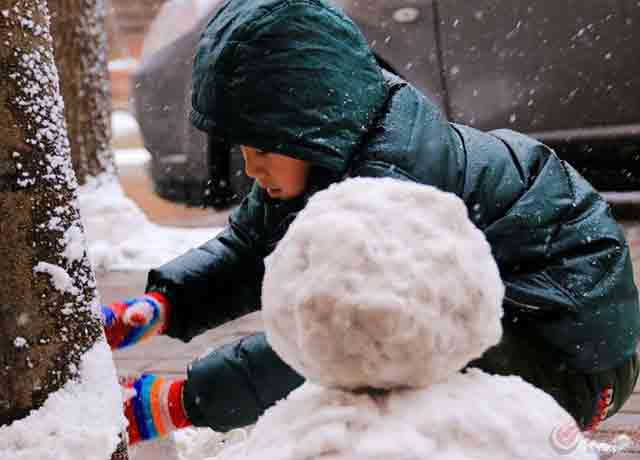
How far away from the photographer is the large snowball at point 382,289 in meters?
1.16

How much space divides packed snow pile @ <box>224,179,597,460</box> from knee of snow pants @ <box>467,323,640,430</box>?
946mm

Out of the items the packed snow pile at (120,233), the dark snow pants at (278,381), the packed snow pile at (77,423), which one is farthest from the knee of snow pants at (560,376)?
the packed snow pile at (120,233)

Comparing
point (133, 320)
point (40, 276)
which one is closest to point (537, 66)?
point (133, 320)

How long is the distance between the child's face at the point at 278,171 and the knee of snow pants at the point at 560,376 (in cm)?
58

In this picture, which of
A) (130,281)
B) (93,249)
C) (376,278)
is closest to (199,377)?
(376,278)

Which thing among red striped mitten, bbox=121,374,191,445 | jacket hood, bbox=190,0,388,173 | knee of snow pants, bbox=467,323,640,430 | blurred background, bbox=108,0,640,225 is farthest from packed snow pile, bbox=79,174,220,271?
knee of snow pants, bbox=467,323,640,430

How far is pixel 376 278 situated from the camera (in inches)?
45.4

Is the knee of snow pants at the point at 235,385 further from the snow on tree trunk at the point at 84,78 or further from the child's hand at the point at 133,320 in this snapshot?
the snow on tree trunk at the point at 84,78

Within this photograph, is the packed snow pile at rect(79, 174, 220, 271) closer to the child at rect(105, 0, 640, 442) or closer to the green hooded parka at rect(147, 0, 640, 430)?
the child at rect(105, 0, 640, 442)

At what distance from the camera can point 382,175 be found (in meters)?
2.12

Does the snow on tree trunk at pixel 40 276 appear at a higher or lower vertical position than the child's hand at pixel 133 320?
higher

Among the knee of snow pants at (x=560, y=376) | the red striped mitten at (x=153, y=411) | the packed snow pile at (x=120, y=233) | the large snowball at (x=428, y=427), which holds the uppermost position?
the large snowball at (x=428, y=427)

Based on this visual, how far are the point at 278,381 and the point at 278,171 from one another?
48 cm

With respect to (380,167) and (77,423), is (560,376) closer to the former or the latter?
(380,167)
